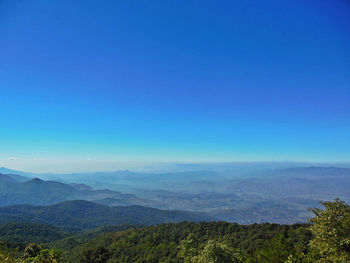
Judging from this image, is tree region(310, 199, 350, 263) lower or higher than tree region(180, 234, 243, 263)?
higher

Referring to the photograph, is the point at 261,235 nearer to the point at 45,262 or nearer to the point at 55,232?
the point at 45,262

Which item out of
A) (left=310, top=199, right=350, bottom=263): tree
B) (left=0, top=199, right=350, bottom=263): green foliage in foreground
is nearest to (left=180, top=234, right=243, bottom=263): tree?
(left=0, top=199, right=350, bottom=263): green foliage in foreground

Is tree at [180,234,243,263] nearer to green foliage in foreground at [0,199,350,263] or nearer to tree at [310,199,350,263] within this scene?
green foliage in foreground at [0,199,350,263]

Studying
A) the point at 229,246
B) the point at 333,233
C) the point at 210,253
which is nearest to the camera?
the point at 333,233

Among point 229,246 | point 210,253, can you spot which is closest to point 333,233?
point 210,253

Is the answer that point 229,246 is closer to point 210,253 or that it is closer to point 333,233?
point 210,253

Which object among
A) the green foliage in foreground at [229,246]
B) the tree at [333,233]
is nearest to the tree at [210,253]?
the green foliage in foreground at [229,246]

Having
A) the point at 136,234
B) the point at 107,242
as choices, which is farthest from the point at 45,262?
the point at 107,242

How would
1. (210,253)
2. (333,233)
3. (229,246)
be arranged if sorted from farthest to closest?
(229,246) → (210,253) → (333,233)

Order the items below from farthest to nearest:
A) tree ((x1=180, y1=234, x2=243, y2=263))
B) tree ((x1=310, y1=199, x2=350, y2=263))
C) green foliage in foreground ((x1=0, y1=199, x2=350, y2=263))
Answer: tree ((x1=180, y1=234, x2=243, y2=263)) < green foliage in foreground ((x1=0, y1=199, x2=350, y2=263)) < tree ((x1=310, y1=199, x2=350, y2=263))
